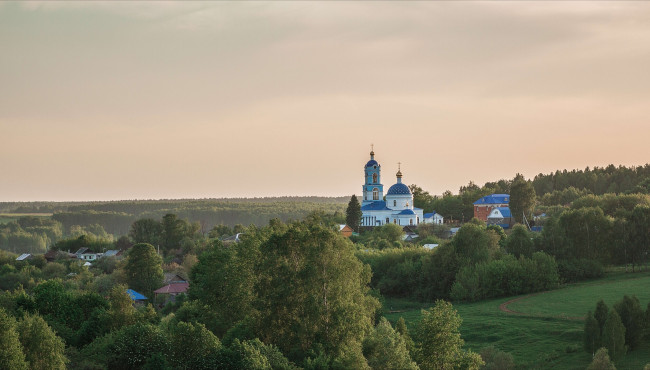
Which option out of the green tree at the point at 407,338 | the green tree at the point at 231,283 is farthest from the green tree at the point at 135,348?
the green tree at the point at 407,338

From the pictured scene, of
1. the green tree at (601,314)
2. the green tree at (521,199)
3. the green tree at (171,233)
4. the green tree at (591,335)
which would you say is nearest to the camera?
the green tree at (591,335)

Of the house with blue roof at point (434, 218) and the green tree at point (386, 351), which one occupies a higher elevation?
the house with blue roof at point (434, 218)

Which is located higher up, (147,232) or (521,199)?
(521,199)

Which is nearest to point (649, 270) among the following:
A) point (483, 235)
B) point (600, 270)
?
point (600, 270)

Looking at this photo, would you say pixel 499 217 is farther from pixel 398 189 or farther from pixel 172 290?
pixel 172 290

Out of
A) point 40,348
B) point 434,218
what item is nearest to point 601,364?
point 40,348

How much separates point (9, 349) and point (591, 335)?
28.7 metres

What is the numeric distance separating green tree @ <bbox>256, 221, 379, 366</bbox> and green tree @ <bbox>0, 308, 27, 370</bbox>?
10466mm

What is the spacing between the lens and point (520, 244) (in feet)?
245

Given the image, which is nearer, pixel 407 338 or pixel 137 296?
Result: pixel 407 338

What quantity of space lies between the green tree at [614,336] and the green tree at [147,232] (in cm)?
8240

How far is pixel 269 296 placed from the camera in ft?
123

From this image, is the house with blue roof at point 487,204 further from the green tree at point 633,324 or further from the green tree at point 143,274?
the green tree at point 633,324

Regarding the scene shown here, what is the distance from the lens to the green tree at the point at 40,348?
3625 cm
